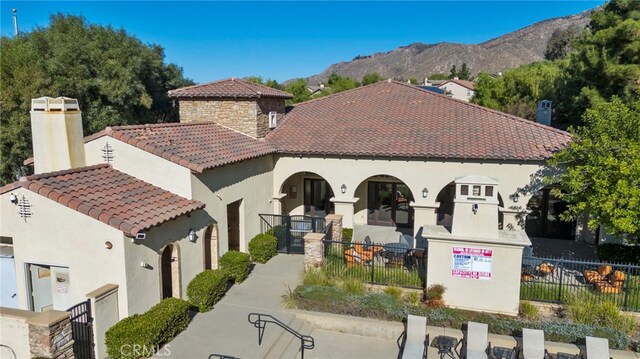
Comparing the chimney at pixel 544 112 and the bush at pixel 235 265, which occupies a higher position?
the chimney at pixel 544 112

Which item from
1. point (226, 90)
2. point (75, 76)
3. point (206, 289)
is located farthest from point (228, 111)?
point (75, 76)

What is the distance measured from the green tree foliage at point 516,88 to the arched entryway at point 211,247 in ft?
112

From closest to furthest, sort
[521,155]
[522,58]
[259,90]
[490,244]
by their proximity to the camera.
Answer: [490,244], [521,155], [259,90], [522,58]

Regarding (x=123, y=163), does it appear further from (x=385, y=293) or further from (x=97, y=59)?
(x=97, y=59)

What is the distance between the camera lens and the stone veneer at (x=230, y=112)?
64.6 ft

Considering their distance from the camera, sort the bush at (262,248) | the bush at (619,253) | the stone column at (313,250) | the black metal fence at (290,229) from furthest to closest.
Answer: the black metal fence at (290,229), the bush at (262,248), the bush at (619,253), the stone column at (313,250)

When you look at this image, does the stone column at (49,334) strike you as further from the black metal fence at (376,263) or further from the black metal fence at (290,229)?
the black metal fence at (290,229)

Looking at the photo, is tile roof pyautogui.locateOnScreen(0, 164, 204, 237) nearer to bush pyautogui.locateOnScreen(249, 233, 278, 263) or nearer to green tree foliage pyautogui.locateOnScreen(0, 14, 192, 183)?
bush pyautogui.locateOnScreen(249, 233, 278, 263)

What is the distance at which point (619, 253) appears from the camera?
15.7m

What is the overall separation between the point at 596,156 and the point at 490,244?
5.08 metres

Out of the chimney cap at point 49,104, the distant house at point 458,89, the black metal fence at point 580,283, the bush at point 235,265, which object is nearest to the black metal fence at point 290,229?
the bush at point 235,265

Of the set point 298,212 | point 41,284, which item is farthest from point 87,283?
point 298,212

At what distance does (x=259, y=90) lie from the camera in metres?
19.9

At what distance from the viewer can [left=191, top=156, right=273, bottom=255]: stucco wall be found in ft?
A: 47.3
